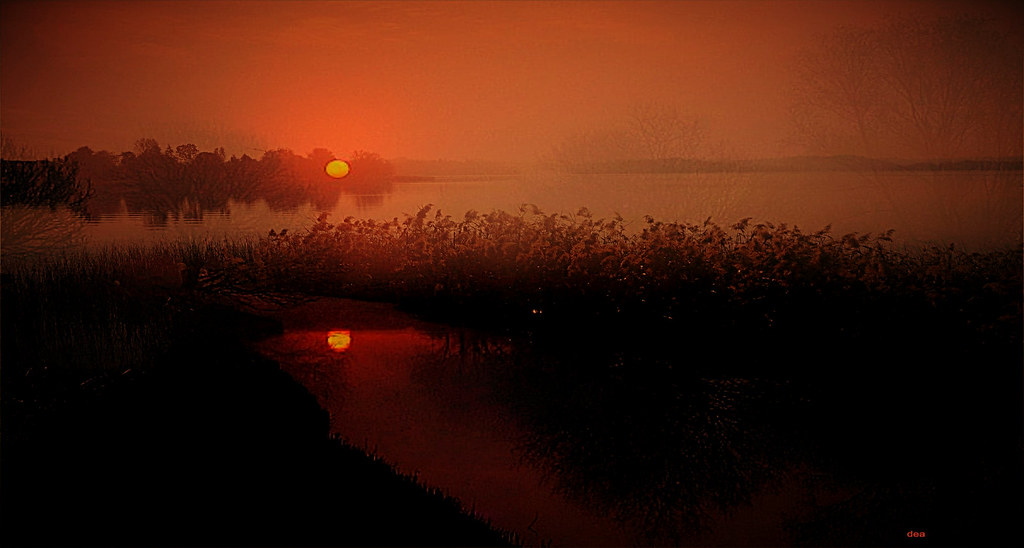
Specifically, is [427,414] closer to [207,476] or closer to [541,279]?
[207,476]

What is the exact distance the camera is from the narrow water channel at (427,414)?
410 centimetres

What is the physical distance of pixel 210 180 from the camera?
33.7 feet

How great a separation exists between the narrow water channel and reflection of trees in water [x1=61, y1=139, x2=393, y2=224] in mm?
2374

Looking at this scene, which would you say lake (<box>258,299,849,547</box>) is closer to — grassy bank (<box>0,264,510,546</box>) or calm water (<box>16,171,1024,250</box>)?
grassy bank (<box>0,264,510,546</box>)

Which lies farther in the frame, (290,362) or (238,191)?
(238,191)

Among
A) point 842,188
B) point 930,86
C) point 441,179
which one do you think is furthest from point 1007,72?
point 441,179

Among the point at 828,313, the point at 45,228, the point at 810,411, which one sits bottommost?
the point at 810,411

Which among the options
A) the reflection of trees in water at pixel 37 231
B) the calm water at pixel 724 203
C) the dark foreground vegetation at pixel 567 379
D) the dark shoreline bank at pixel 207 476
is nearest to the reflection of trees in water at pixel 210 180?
the calm water at pixel 724 203

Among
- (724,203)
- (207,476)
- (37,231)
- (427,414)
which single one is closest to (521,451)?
(427,414)

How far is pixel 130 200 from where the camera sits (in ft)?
31.7

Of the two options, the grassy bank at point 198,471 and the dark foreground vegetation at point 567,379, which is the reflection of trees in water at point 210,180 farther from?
the grassy bank at point 198,471

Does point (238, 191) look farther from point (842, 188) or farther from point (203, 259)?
A: point (842, 188)

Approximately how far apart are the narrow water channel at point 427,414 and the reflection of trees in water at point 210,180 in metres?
2.37

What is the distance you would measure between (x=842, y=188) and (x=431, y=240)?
516 centimetres
